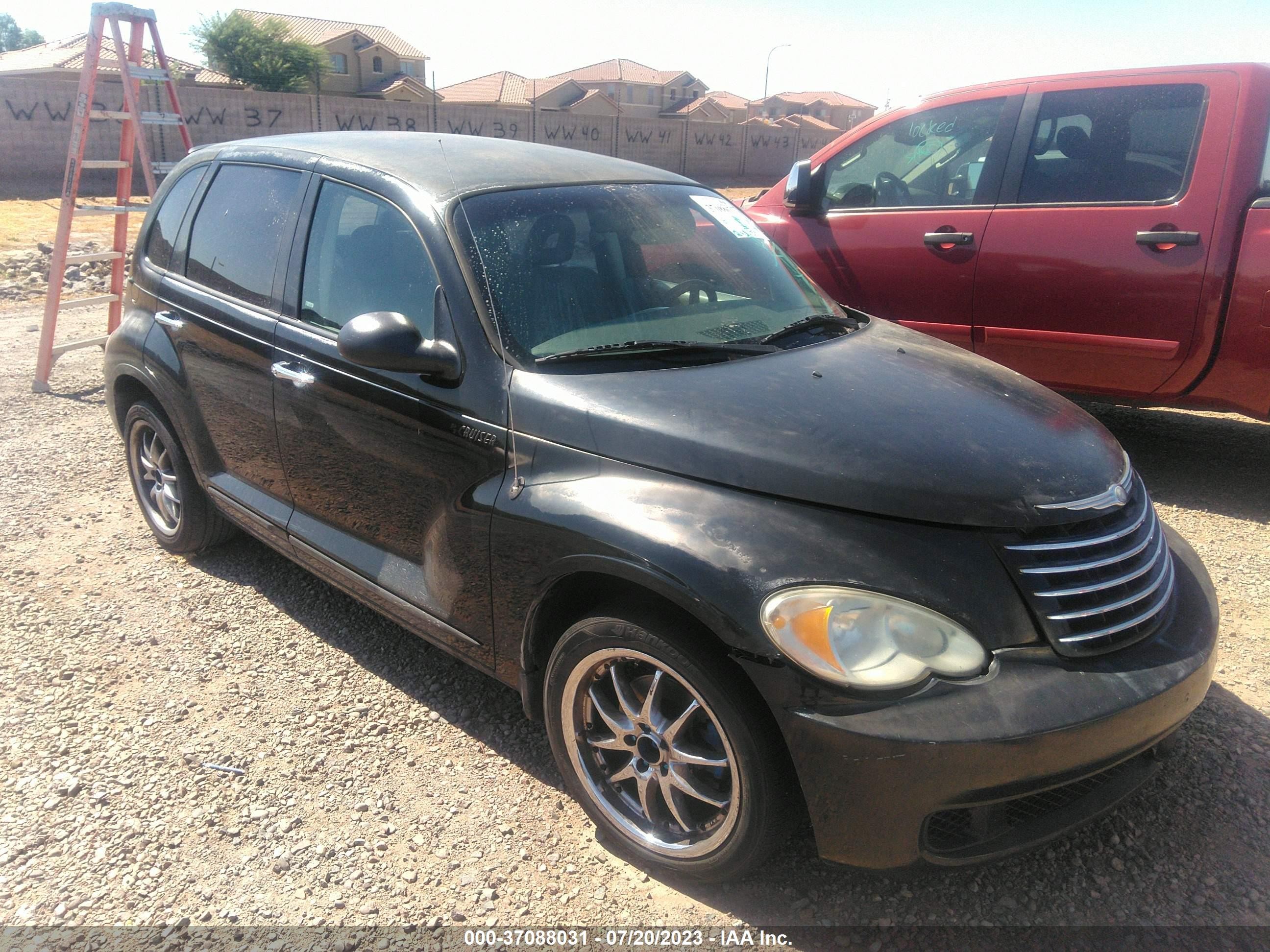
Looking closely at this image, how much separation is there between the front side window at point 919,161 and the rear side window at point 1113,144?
0.30m

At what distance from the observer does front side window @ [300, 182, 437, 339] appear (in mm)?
2852

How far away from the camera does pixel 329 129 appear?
3186 centimetres

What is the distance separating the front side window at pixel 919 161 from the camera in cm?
515

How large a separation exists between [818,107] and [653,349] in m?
89.9

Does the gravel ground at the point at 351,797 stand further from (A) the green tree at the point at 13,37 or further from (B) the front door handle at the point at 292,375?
(A) the green tree at the point at 13,37

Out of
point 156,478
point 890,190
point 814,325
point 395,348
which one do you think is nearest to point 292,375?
point 395,348

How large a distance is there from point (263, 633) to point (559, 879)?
72.5 inches

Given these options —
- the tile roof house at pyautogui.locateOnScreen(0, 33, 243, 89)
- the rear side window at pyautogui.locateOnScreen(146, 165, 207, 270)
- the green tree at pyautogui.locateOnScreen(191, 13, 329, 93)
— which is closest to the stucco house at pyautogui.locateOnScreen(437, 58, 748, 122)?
the green tree at pyautogui.locateOnScreen(191, 13, 329, 93)

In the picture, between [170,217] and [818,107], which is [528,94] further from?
[170,217]

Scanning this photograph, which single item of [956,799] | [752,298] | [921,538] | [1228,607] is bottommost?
[1228,607]

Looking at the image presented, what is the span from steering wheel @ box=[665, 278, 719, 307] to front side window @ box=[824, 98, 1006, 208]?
2.71m

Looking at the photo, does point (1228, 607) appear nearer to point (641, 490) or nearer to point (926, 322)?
point (926, 322)

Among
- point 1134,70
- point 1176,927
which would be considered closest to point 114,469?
point 1176,927

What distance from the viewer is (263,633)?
364 cm
